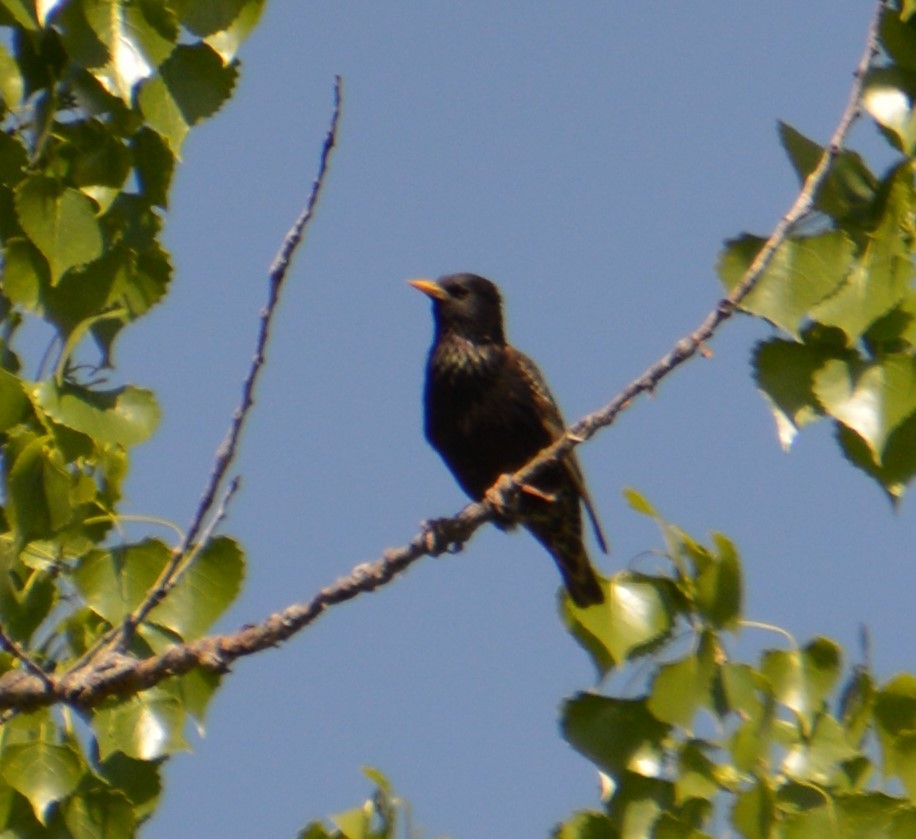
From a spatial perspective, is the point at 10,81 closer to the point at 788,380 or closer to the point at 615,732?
the point at 788,380

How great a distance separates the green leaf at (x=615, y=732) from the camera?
129 inches

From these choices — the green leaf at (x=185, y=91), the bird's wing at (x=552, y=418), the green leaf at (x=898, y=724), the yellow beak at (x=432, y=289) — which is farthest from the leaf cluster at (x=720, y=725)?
the yellow beak at (x=432, y=289)

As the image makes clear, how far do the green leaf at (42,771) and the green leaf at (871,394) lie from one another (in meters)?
1.45

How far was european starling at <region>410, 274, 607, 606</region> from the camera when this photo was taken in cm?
619

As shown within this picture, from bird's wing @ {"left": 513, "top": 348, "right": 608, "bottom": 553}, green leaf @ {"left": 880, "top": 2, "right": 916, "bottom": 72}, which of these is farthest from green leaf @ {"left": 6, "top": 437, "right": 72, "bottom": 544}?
bird's wing @ {"left": 513, "top": 348, "right": 608, "bottom": 553}

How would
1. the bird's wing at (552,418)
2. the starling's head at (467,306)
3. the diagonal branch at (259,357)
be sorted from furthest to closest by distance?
1. the starling's head at (467,306)
2. the bird's wing at (552,418)
3. the diagonal branch at (259,357)

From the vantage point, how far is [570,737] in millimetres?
3328

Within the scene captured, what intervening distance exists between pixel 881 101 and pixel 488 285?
12.5 ft

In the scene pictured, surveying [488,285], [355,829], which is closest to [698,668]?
[355,829]

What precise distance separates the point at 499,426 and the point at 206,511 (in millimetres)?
3390

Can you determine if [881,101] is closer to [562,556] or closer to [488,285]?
[562,556]

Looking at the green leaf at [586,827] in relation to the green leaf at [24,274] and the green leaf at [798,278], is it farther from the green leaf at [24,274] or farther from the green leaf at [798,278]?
the green leaf at [24,274]

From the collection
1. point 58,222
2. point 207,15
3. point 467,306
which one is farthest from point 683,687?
point 467,306

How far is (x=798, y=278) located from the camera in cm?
306
